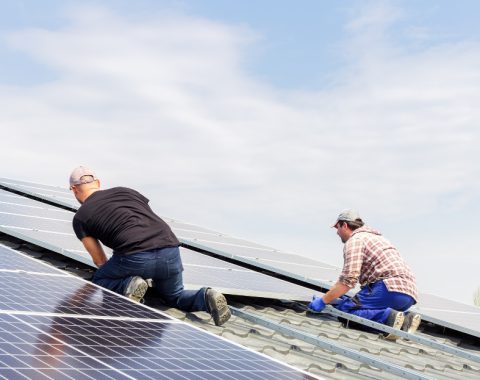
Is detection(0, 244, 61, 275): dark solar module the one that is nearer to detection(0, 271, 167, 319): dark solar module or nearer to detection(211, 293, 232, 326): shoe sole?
detection(0, 271, 167, 319): dark solar module

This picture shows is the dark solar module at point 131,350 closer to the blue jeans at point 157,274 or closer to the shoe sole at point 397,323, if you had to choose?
the blue jeans at point 157,274

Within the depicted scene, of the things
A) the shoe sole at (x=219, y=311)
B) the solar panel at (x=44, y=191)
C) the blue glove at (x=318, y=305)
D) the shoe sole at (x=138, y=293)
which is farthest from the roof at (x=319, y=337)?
the solar panel at (x=44, y=191)

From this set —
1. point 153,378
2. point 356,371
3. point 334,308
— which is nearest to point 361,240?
point 334,308

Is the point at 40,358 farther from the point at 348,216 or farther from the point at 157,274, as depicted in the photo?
the point at 348,216

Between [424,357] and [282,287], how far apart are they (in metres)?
2.37

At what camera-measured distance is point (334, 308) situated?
10.4 meters

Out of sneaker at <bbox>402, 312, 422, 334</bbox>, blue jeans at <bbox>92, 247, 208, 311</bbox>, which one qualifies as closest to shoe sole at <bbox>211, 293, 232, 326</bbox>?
blue jeans at <bbox>92, 247, 208, 311</bbox>

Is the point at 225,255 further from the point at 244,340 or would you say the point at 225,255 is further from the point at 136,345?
the point at 136,345

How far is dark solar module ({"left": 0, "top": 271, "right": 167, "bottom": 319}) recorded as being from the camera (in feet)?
20.7

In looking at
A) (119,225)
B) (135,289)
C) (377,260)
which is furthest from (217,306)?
(377,260)

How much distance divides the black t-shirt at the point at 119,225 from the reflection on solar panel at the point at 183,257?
2.39 ft

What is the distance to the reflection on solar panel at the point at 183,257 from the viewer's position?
9266mm

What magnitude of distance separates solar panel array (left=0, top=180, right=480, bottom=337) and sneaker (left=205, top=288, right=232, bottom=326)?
3.97 m

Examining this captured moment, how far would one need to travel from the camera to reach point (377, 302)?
33.3 feet
